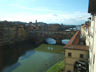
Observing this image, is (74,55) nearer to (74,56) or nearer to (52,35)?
(74,56)

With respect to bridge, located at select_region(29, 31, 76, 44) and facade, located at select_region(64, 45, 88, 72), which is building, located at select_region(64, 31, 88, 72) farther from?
bridge, located at select_region(29, 31, 76, 44)

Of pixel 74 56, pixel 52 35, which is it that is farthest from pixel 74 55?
pixel 52 35

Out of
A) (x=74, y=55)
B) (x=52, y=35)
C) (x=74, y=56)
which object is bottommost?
(x=74, y=56)

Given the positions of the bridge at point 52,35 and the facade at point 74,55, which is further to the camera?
the bridge at point 52,35

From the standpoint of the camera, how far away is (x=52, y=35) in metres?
39.9

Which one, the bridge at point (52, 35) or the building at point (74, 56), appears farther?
the bridge at point (52, 35)

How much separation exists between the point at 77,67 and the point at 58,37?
26.2 m

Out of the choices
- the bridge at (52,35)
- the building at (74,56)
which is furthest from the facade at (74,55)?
the bridge at (52,35)

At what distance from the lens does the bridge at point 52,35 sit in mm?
38156

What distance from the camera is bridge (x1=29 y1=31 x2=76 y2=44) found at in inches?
1502

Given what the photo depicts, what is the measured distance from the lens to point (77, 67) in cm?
1209

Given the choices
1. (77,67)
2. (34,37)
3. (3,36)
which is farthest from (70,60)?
(34,37)

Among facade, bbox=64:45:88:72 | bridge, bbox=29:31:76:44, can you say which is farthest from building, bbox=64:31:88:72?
bridge, bbox=29:31:76:44

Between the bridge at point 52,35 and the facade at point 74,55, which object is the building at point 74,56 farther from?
the bridge at point 52,35
